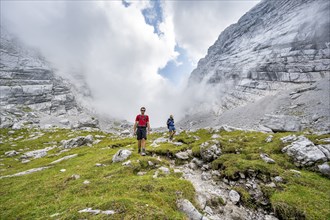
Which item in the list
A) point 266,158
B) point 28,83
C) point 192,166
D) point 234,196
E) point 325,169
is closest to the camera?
point 234,196

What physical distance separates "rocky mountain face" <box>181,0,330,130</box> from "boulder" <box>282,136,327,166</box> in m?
38.6

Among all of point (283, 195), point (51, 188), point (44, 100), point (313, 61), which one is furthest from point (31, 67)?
point (313, 61)

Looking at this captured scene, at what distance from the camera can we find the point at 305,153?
1321cm

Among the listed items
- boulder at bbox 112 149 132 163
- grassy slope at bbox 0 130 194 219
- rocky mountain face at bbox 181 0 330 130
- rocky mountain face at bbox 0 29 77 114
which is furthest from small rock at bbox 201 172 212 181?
rocky mountain face at bbox 0 29 77 114

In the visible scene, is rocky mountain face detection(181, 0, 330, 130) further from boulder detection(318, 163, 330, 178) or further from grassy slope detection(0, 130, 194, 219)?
grassy slope detection(0, 130, 194, 219)

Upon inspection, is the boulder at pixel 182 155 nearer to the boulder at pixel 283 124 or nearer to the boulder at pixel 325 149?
the boulder at pixel 325 149

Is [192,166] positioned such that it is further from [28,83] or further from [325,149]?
[28,83]

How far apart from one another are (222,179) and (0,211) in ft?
44.9

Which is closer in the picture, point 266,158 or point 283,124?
point 266,158

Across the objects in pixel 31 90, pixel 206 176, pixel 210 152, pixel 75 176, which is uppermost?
pixel 31 90

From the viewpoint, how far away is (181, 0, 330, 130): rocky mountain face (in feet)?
237

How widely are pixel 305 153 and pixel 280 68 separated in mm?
118154

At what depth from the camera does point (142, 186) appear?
9.22 meters

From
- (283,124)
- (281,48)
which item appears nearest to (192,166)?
(283,124)
